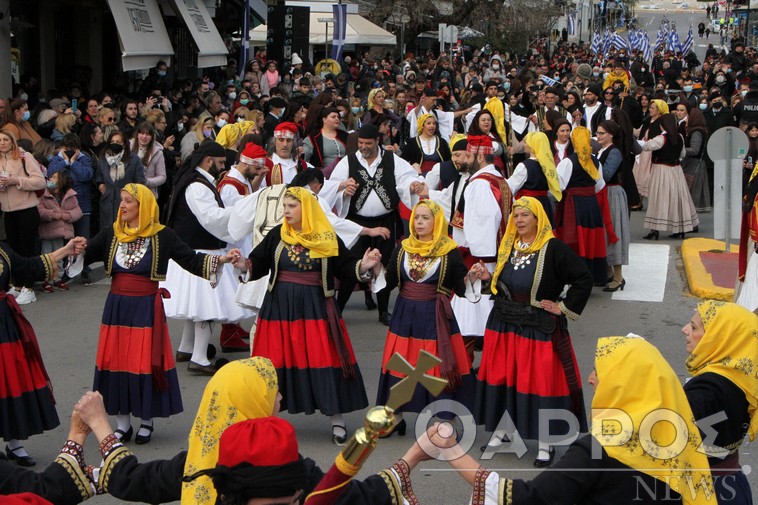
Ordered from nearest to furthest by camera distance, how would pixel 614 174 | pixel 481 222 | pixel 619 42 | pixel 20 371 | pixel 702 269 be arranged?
pixel 20 371 < pixel 481 222 < pixel 614 174 < pixel 702 269 < pixel 619 42

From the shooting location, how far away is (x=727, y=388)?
4.61 m

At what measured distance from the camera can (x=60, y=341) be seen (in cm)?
997

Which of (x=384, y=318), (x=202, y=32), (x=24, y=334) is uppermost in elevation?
(x=202, y=32)

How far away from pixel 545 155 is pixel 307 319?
159 inches

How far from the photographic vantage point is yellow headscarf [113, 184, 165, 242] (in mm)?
7170

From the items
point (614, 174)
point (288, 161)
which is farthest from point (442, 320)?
point (614, 174)

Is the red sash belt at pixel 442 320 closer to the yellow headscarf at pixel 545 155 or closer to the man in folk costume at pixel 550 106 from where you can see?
the yellow headscarf at pixel 545 155

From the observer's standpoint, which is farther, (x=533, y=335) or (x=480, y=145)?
(x=480, y=145)

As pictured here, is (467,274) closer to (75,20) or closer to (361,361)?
(361,361)

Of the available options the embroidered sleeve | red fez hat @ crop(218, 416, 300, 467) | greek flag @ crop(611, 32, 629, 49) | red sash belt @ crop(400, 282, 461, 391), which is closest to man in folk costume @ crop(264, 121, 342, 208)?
red sash belt @ crop(400, 282, 461, 391)

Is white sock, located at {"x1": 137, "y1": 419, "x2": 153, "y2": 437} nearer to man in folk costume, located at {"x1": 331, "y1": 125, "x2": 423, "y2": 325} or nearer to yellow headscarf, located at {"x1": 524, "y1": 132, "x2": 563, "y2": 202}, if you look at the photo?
man in folk costume, located at {"x1": 331, "y1": 125, "x2": 423, "y2": 325}

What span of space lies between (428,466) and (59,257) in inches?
102

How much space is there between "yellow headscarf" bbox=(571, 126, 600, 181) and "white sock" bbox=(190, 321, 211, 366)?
4.20 meters

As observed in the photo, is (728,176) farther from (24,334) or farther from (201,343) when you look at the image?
(24,334)
